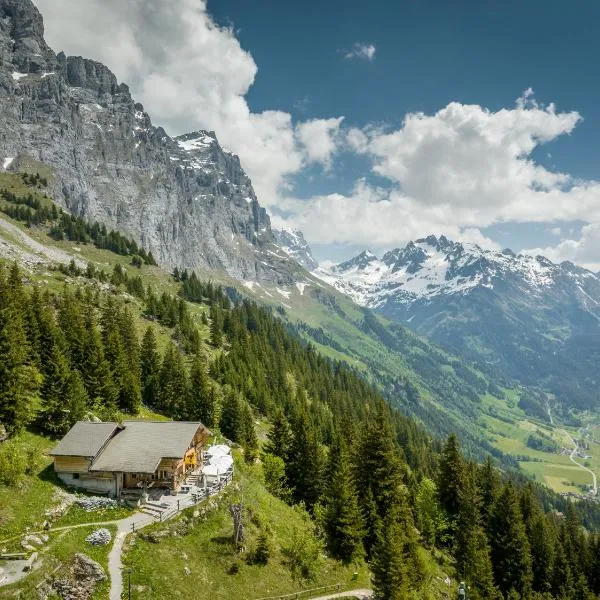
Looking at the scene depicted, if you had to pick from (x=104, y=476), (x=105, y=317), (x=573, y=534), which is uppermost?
(x=105, y=317)

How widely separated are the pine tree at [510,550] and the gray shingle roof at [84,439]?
2372 inches

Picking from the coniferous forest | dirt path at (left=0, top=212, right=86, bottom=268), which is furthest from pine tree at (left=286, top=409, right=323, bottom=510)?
dirt path at (left=0, top=212, right=86, bottom=268)

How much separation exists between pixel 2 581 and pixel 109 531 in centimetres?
955

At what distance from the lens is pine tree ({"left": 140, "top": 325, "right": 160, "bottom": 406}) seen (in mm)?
86369

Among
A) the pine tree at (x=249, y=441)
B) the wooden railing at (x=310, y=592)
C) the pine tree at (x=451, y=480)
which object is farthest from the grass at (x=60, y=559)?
the pine tree at (x=451, y=480)

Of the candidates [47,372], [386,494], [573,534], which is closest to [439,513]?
[386,494]

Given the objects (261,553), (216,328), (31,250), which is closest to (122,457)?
(261,553)

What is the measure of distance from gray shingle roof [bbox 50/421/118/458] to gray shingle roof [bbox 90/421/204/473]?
3.78ft

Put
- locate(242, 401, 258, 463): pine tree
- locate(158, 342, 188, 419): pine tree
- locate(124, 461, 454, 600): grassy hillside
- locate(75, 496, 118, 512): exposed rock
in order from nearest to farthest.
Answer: locate(124, 461, 454, 600): grassy hillside → locate(75, 496, 118, 512): exposed rock → locate(242, 401, 258, 463): pine tree → locate(158, 342, 188, 419): pine tree

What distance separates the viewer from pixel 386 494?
6034 centimetres

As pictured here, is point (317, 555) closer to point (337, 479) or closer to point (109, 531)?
point (337, 479)

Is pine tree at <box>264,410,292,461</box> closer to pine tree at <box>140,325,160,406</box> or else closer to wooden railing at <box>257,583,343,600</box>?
pine tree at <box>140,325,160,406</box>

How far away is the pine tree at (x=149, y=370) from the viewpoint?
86.4 metres

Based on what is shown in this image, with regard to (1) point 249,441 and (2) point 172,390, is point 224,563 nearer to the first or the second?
(1) point 249,441
